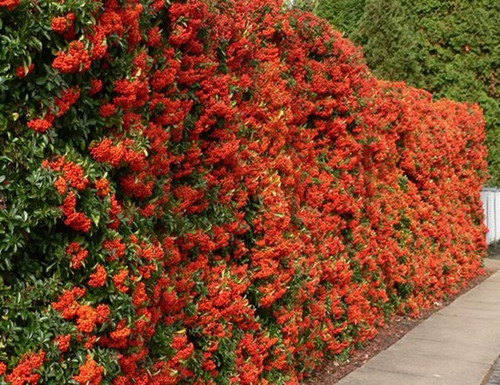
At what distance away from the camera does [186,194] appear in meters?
3.86


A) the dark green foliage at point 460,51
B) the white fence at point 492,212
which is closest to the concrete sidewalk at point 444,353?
the white fence at point 492,212

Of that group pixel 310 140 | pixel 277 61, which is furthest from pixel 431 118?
pixel 277 61

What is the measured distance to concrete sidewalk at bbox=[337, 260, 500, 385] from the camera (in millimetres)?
5914

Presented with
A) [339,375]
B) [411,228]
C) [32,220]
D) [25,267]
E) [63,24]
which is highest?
[63,24]

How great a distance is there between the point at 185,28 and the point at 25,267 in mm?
1535

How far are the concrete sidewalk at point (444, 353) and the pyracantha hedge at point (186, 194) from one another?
14.2 inches

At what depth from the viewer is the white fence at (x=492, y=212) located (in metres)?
15.6

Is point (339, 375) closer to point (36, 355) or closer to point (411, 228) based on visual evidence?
point (411, 228)

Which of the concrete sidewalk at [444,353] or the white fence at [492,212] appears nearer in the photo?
the concrete sidewalk at [444,353]

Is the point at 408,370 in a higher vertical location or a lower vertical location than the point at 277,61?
lower

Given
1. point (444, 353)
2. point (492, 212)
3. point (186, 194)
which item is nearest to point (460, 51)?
point (492, 212)

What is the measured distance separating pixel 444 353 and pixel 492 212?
10.0 m

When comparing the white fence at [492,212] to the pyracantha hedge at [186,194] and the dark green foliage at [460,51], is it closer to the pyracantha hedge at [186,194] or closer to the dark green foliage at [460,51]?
the dark green foliage at [460,51]

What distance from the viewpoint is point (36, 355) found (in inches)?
104
